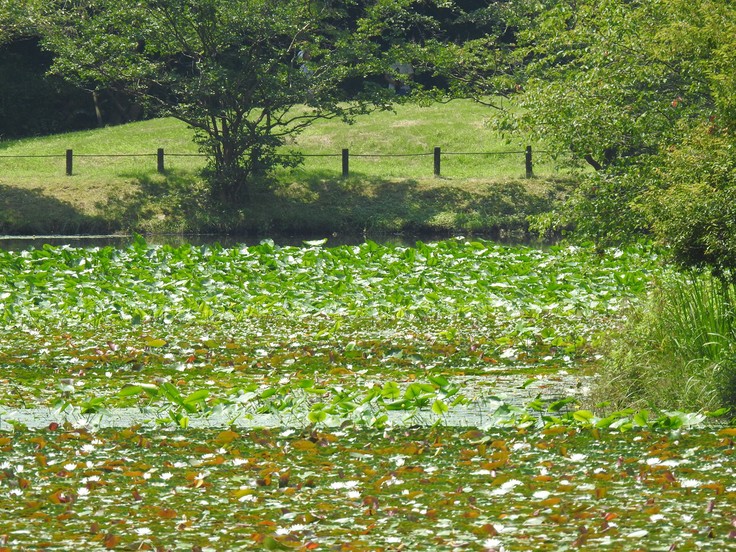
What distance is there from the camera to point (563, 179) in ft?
127

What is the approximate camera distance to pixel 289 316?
14945 millimetres

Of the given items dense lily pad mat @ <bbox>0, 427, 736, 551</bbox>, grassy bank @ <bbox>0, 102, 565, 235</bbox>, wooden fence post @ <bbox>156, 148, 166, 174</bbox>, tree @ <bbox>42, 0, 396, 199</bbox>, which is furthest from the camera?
wooden fence post @ <bbox>156, 148, 166, 174</bbox>

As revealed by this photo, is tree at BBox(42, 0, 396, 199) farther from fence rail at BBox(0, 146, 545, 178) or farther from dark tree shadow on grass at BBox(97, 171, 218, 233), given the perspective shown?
fence rail at BBox(0, 146, 545, 178)

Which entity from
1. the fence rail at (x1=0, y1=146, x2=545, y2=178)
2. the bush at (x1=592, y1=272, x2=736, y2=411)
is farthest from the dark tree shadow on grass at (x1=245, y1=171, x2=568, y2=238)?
the bush at (x1=592, y1=272, x2=736, y2=411)

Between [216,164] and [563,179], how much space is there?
1164cm

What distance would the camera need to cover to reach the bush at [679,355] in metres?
9.62

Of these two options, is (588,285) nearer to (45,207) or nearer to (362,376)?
(362,376)

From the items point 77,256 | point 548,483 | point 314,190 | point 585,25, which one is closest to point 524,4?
point 314,190

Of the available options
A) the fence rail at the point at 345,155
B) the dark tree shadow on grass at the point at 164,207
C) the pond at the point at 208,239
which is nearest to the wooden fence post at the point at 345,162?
the fence rail at the point at 345,155

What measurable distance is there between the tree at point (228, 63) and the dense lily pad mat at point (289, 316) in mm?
15162

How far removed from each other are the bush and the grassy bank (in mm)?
24267

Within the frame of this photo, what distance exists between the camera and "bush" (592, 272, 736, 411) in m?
9.62

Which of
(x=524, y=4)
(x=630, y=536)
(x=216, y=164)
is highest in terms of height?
(x=524, y=4)

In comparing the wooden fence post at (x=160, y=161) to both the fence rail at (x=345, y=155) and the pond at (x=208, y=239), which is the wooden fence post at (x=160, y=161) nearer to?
the fence rail at (x=345, y=155)
